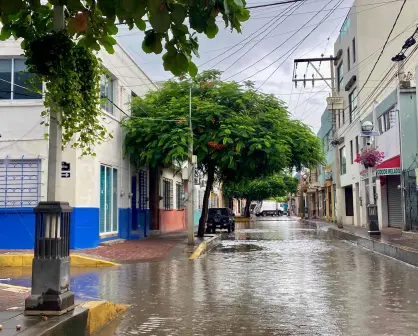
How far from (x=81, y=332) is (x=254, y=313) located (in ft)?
8.54

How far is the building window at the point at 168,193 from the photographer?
2832cm

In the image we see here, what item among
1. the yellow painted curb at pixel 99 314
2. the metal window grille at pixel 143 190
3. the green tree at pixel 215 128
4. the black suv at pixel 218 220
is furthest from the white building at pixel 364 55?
the yellow painted curb at pixel 99 314

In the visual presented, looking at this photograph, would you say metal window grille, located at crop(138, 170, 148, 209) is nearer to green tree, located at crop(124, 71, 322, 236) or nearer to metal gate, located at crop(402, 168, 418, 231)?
green tree, located at crop(124, 71, 322, 236)

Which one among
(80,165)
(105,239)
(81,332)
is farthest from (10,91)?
(81,332)

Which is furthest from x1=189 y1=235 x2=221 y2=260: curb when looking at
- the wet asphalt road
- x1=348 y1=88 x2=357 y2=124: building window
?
x1=348 y1=88 x2=357 y2=124: building window

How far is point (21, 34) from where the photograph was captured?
5.79 meters

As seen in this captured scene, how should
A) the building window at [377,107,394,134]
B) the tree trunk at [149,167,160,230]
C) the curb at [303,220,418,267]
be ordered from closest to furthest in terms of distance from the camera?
the curb at [303,220,418,267], the building window at [377,107,394,134], the tree trunk at [149,167,160,230]

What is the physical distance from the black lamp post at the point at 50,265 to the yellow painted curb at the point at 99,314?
31cm

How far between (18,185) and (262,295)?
1022 cm

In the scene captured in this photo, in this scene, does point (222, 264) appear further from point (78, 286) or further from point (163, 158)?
point (163, 158)

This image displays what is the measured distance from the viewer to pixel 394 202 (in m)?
25.3

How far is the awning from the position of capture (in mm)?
21953

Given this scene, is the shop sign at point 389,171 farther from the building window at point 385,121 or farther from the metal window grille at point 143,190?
the metal window grille at point 143,190

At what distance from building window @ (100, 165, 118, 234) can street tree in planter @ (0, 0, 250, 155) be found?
11507mm
